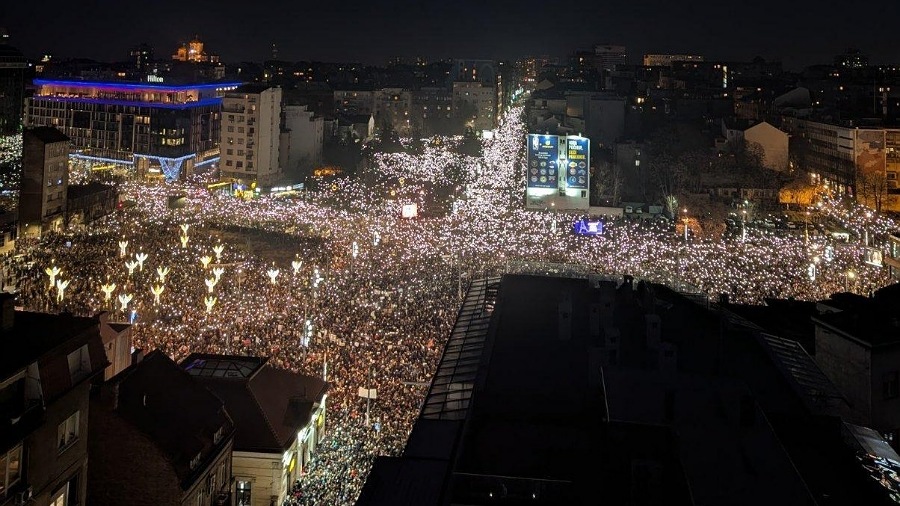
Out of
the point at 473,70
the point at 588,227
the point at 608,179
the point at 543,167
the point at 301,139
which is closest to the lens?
the point at 588,227

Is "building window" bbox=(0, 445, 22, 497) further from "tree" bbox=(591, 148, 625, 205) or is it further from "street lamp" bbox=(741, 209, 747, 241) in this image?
"tree" bbox=(591, 148, 625, 205)

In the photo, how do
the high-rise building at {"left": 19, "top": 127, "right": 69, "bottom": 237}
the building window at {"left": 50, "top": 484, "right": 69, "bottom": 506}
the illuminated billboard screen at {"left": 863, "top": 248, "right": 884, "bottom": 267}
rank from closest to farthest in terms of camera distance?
the building window at {"left": 50, "top": 484, "right": 69, "bottom": 506}
the illuminated billboard screen at {"left": 863, "top": 248, "right": 884, "bottom": 267}
the high-rise building at {"left": 19, "top": 127, "right": 69, "bottom": 237}

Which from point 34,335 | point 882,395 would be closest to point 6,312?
point 34,335

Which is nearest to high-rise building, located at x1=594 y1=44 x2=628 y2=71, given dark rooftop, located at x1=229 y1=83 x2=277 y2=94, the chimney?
dark rooftop, located at x1=229 y1=83 x2=277 y2=94

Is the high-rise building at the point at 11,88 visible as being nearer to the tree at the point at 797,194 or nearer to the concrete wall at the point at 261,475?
the tree at the point at 797,194

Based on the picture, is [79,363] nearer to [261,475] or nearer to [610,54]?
[261,475]

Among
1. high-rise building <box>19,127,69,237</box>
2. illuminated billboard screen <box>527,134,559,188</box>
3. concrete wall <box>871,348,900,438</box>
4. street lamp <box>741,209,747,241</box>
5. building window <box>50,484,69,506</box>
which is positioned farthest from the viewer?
illuminated billboard screen <box>527,134,559,188</box>

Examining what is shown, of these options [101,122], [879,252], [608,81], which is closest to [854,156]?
[879,252]
